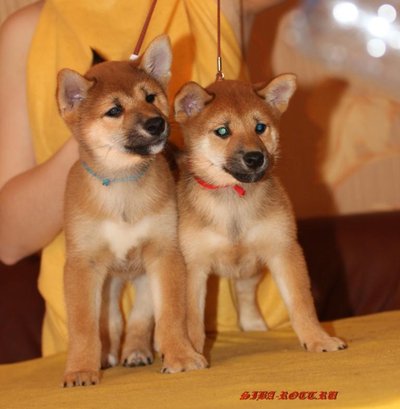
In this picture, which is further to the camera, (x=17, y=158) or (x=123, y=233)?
(x=17, y=158)

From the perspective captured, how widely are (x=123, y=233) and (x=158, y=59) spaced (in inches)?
13.8

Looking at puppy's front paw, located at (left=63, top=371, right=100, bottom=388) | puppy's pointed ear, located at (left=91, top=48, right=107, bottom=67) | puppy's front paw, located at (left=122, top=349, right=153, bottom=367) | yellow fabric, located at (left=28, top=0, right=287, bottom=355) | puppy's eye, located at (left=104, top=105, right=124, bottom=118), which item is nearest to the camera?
puppy's front paw, located at (left=63, top=371, right=100, bottom=388)

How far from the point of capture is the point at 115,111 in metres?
1.67

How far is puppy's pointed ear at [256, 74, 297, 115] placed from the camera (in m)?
1.76

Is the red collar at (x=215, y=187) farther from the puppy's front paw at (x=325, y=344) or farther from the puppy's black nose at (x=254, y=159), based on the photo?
the puppy's front paw at (x=325, y=344)

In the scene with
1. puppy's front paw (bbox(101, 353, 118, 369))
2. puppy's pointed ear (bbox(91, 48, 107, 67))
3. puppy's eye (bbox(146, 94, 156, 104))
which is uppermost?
puppy's pointed ear (bbox(91, 48, 107, 67))

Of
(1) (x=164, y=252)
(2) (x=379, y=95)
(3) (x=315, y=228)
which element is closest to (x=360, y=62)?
(2) (x=379, y=95)

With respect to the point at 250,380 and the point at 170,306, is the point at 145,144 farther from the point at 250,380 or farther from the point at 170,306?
the point at 250,380

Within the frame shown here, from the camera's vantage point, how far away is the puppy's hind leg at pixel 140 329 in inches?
71.2

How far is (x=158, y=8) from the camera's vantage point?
7.00 ft

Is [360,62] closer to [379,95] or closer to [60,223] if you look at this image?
[379,95]

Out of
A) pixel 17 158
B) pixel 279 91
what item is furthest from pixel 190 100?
pixel 17 158

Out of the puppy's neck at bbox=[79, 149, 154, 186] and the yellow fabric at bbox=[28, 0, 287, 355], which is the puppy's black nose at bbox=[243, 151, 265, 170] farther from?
the yellow fabric at bbox=[28, 0, 287, 355]

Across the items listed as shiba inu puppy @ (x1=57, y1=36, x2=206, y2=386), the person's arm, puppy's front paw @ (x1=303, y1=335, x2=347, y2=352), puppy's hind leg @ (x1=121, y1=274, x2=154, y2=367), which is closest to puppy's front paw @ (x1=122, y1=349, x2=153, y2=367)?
puppy's hind leg @ (x1=121, y1=274, x2=154, y2=367)
